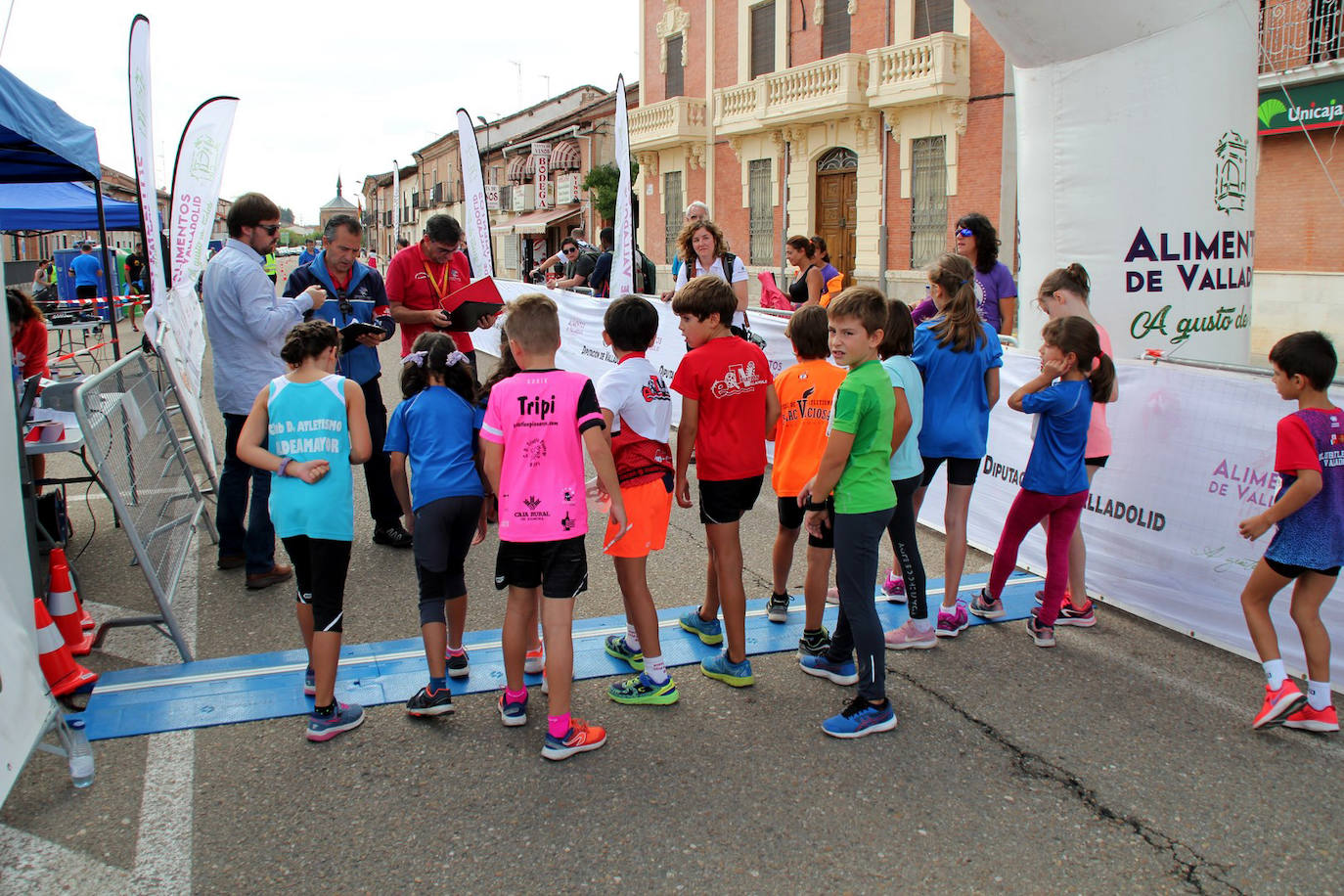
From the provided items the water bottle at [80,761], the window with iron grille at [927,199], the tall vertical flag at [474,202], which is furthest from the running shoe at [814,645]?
the window with iron grille at [927,199]

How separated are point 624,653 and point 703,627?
0.41 metres

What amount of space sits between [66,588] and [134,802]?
1382 mm

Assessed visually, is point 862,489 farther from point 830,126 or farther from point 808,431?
point 830,126

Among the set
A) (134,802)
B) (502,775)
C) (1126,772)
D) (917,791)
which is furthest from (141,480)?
(1126,772)

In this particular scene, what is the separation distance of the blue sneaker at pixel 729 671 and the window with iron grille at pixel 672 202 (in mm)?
28601

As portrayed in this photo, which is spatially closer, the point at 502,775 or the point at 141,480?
the point at 502,775

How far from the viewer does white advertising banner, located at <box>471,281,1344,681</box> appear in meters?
4.10

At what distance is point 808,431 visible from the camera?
4039 millimetres

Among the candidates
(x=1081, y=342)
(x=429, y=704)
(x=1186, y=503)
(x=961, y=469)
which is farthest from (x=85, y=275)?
(x=1186, y=503)

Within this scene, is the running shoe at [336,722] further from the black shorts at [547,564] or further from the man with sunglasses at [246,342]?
the man with sunglasses at [246,342]

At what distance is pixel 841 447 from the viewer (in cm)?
337

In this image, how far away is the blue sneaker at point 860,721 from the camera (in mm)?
3430

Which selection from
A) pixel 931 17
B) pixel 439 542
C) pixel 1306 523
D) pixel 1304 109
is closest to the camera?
pixel 1306 523

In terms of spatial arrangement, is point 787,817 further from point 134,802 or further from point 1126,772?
point 134,802
